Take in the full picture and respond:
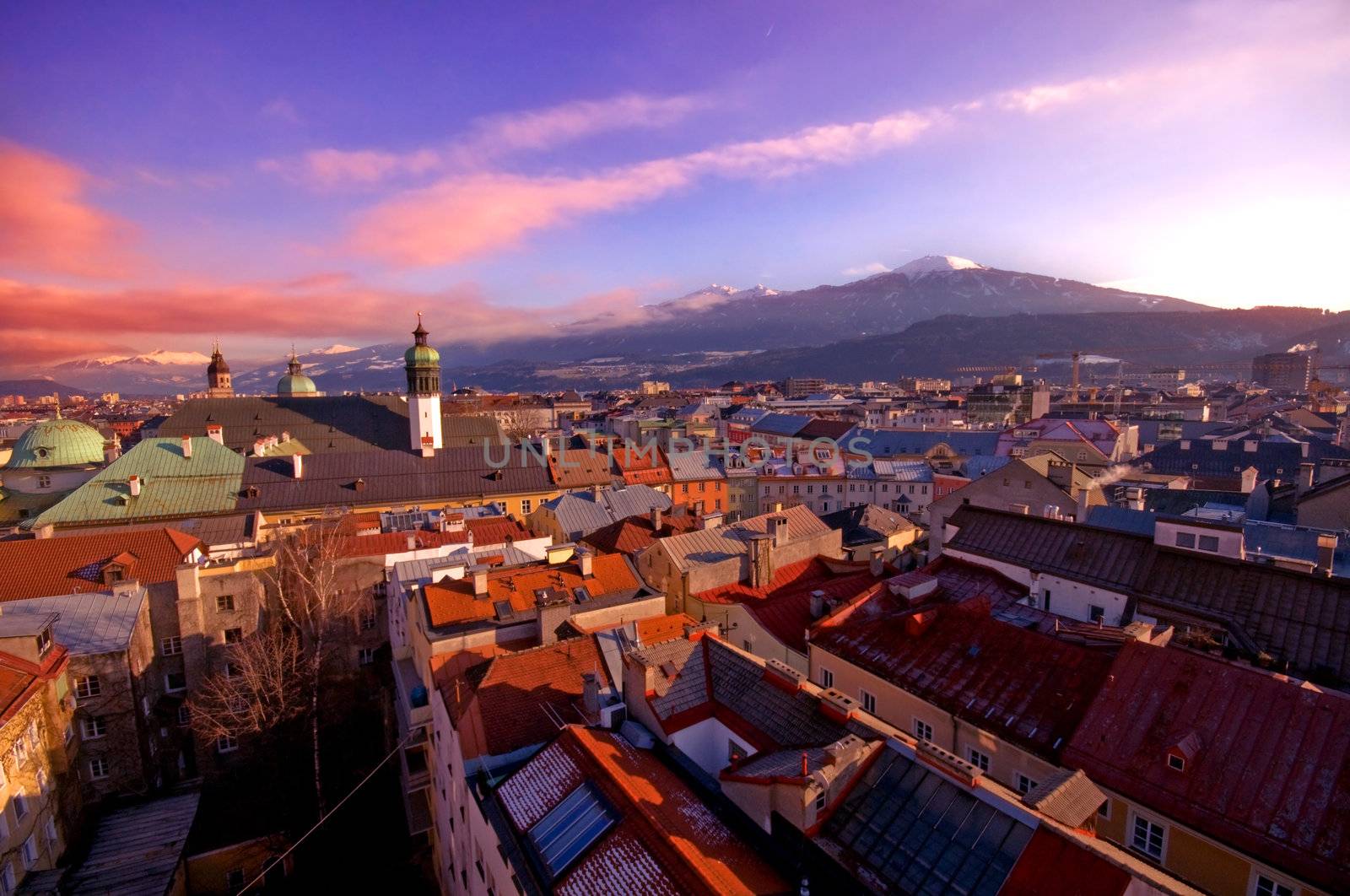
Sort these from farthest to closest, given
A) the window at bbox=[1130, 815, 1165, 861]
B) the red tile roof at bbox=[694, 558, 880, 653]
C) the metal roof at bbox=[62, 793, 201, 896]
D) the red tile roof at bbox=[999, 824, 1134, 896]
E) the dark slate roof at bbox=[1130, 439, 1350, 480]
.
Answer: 1. the dark slate roof at bbox=[1130, 439, 1350, 480]
2. the red tile roof at bbox=[694, 558, 880, 653]
3. the metal roof at bbox=[62, 793, 201, 896]
4. the window at bbox=[1130, 815, 1165, 861]
5. the red tile roof at bbox=[999, 824, 1134, 896]

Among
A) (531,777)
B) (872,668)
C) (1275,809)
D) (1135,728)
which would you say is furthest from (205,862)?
(1275,809)

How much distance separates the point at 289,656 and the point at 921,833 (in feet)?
95.5

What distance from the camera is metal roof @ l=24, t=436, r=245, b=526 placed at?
50.2 metres

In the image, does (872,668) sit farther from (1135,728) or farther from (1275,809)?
(1275,809)

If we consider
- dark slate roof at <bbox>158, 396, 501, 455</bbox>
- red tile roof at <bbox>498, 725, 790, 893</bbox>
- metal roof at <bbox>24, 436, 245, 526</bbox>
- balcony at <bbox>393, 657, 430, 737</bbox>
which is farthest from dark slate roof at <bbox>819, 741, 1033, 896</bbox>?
dark slate roof at <bbox>158, 396, 501, 455</bbox>

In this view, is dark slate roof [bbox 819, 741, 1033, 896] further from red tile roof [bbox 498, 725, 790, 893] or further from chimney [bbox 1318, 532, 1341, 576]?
chimney [bbox 1318, 532, 1341, 576]

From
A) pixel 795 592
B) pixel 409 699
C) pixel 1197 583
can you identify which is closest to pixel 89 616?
pixel 409 699

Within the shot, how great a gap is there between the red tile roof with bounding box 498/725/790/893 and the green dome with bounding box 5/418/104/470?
8161cm

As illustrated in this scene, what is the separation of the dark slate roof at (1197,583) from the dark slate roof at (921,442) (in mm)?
55613

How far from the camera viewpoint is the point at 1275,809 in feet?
41.6

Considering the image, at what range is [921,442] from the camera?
8425cm

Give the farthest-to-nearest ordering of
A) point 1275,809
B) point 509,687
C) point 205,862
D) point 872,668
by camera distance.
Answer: point 205,862
point 872,668
point 509,687
point 1275,809

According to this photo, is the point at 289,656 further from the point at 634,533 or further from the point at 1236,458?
the point at 1236,458

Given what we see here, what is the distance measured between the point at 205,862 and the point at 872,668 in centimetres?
2561
